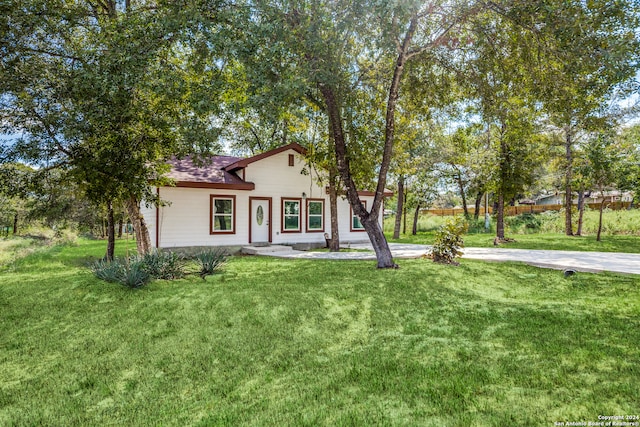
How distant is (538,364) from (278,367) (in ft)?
7.76

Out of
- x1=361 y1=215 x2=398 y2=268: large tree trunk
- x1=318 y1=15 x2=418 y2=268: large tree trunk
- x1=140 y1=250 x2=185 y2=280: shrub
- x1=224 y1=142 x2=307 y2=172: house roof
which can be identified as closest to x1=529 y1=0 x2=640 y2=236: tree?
x1=318 y1=15 x2=418 y2=268: large tree trunk

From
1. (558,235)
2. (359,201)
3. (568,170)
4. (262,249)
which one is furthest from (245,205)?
(568,170)

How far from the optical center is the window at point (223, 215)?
42.9 ft

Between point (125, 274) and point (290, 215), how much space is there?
851 cm

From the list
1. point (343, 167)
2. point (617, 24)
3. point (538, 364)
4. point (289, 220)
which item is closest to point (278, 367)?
point (538, 364)

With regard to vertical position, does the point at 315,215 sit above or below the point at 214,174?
below

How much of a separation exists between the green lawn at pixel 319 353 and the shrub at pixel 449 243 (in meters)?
2.17

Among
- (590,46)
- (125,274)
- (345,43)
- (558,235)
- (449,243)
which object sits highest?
(345,43)

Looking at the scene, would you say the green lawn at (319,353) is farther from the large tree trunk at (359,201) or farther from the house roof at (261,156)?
the house roof at (261,156)

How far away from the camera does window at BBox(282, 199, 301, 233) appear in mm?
14539

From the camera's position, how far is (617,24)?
245 inches

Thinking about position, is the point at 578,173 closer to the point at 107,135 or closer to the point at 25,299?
the point at 107,135

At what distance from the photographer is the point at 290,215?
14.7 metres

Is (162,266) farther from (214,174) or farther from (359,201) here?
(214,174)
